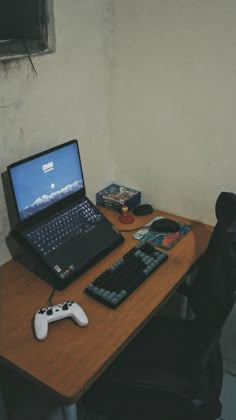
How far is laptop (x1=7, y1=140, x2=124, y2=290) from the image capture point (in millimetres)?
1447

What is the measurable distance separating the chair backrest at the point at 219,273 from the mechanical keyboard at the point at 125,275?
0.61ft

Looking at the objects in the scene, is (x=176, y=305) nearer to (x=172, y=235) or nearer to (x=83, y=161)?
(x=172, y=235)

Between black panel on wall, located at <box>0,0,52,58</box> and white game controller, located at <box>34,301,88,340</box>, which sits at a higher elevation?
black panel on wall, located at <box>0,0,52,58</box>

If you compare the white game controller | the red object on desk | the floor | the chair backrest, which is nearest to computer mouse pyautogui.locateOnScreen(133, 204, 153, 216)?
the red object on desk

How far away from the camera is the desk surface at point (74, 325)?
1146 millimetres

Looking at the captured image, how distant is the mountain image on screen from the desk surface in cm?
23

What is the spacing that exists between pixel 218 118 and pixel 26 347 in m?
1.08

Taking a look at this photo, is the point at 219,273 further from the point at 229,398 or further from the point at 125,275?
the point at 229,398

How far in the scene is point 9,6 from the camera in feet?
4.29

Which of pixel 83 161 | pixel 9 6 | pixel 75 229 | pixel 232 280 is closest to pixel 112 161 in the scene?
pixel 83 161

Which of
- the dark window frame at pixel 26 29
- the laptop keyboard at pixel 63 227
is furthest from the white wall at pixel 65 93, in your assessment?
the laptop keyboard at pixel 63 227

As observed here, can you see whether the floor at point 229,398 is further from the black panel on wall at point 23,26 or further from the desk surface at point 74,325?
the black panel on wall at point 23,26

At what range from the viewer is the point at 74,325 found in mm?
1301

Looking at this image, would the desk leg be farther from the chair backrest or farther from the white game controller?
the chair backrest
